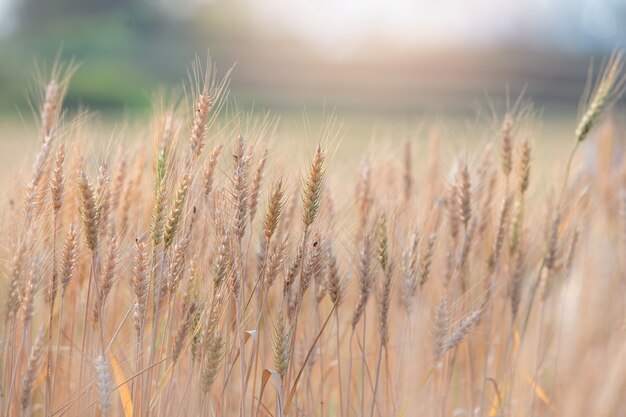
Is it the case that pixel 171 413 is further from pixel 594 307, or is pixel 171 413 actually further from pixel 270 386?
pixel 594 307

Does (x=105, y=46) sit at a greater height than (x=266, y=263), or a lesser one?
greater

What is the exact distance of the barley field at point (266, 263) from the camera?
1474mm

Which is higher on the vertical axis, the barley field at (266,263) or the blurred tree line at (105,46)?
the blurred tree line at (105,46)

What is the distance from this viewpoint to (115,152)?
1.83m

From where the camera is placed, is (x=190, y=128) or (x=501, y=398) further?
(x=501, y=398)

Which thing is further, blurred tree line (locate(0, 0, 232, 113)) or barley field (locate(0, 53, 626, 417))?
blurred tree line (locate(0, 0, 232, 113))

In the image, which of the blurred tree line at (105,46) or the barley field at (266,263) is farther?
the blurred tree line at (105,46)

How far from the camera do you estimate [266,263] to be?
150 centimetres

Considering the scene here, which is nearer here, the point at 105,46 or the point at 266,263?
the point at 266,263

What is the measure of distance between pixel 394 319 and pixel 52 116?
1239 mm

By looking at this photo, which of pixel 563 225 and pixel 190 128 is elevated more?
pixel 190 128

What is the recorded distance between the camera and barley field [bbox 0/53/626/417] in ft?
4.83

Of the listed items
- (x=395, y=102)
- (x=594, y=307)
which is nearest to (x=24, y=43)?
(x=395, y=102)

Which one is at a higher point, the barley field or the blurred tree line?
the blurred tree line
